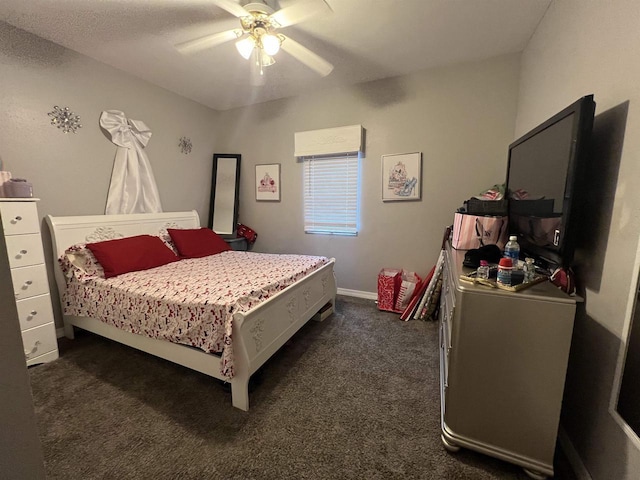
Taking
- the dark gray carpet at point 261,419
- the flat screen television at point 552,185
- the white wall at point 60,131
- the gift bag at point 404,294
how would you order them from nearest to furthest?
1. the flat screen television at point 552,185
2. the dark gray carpet at point 261,419
3. the white wall at point 60,131
4. the gift bag at point 404,294

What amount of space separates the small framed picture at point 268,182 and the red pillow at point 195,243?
0.92 m

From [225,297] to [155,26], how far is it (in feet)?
7.22

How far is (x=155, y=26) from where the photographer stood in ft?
7.01

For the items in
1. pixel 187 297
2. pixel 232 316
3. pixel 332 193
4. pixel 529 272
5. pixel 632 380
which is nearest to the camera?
pixel 632 380

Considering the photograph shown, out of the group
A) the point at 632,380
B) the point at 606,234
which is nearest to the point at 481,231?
the point at 606,234

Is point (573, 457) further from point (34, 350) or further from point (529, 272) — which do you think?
point (34, 350)

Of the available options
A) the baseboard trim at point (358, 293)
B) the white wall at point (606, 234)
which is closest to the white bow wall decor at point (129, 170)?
the baseboard trim at point (358, 293)

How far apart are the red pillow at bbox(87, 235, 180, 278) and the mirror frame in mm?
1221

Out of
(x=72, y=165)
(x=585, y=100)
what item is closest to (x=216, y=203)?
(x=72, y=165)

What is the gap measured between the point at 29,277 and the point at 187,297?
1371 millimetres

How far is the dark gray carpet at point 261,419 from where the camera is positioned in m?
1.27

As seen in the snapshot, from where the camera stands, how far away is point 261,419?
1.55 m

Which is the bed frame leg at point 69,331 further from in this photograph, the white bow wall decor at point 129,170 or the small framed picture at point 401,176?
the small framed picture at point 401,176

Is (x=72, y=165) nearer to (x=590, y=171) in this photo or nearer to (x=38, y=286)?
(x=38, y=286)
